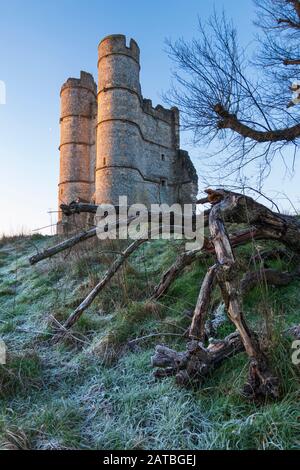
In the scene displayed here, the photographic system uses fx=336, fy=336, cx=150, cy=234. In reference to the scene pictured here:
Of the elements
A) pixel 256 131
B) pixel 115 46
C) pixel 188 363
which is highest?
pixel 115 46

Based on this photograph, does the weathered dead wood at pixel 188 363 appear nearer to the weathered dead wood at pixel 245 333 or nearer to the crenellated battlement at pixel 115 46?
the weathered dead wood at pixel 245 333

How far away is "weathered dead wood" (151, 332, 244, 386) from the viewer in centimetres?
200

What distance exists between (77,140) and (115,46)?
5444mm

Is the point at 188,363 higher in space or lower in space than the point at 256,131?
lower

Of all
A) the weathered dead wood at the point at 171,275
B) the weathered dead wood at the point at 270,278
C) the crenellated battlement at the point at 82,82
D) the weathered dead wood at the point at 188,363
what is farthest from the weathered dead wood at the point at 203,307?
the crenellated battlement at the point at 82,82


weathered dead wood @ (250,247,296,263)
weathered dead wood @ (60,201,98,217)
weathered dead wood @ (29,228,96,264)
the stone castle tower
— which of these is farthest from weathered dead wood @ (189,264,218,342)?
the stone castle tower

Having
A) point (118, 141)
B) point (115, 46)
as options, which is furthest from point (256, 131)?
point (115, 46)

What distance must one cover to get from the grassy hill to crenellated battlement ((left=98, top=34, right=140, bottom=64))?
51.7 feet

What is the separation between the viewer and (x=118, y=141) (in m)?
16.1

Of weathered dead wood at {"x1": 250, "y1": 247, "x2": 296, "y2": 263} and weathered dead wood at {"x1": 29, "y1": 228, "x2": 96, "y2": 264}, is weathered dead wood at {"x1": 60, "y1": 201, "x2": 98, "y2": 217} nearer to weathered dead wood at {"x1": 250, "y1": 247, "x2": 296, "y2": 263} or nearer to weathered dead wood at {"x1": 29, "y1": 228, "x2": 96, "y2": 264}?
weathered dead wood at {"x1": 29, "y1": 228, "x2": 96, "y2": 264}

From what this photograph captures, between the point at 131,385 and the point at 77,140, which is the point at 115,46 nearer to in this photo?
the point at 77,140

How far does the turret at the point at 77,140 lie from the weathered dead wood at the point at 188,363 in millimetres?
17883

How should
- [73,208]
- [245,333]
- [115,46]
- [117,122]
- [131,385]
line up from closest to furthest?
[245,333], [131,385], [73,208], [117,122], [115,46]
